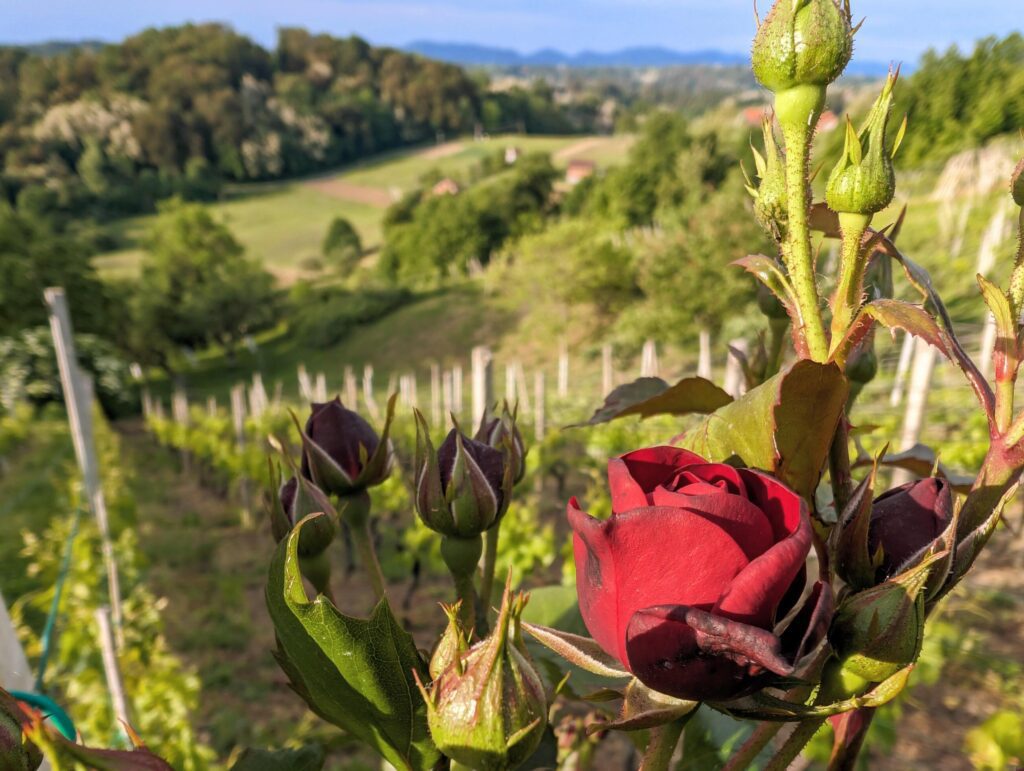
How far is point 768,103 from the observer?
0.43 m

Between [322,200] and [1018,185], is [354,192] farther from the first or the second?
[1018,185]

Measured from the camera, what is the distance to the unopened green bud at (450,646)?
1.33 feet

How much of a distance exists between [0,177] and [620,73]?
124 meters

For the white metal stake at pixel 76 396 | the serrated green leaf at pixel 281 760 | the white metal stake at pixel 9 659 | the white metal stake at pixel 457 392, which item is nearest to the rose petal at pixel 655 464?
the serrated green leaf at pixel 281 760

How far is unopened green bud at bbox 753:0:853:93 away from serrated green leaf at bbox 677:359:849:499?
0.16 meters

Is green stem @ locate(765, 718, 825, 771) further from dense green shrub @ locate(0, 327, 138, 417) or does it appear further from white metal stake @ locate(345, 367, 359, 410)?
dense green shrub @ locate(0, 327, 138, 417)

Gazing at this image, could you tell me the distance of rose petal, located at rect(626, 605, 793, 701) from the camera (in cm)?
32

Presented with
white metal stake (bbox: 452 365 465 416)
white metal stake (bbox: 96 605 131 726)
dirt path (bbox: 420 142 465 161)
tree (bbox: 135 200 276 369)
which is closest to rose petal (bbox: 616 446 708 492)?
white metal stake (bbox: 96 605 131 726)

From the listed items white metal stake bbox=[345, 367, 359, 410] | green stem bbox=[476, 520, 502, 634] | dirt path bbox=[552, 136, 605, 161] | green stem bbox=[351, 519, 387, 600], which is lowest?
white metal stake bbox=[345, 367, 359, 410]

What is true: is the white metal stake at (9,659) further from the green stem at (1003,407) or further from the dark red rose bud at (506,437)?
the green stem at (1003,407)

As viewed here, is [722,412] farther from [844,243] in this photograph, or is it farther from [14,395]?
[14,395]

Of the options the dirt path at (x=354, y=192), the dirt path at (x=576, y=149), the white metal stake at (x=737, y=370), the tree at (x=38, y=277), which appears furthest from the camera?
the dirt path at (x=354, y=192)

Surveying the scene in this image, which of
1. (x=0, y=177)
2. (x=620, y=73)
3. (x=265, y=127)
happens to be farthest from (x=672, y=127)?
(x=620, y=73)

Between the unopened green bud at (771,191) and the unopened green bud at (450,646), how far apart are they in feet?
0.99
